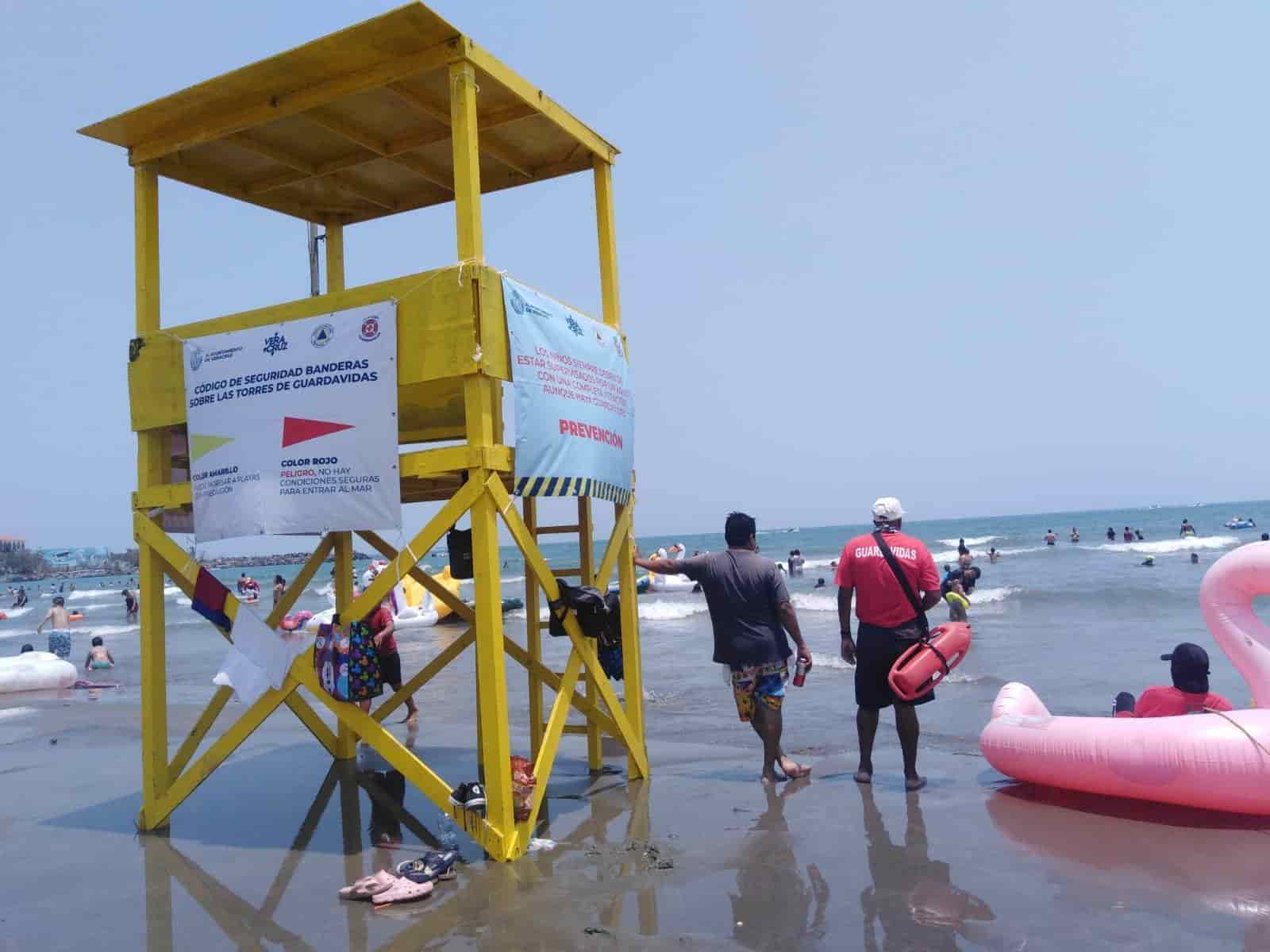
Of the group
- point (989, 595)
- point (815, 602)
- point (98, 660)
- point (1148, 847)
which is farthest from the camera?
point (815, 602)

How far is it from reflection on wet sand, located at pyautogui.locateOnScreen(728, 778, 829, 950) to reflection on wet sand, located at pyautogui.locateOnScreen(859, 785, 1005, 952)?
0.25m

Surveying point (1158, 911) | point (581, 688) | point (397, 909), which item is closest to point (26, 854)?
point (397, 909)

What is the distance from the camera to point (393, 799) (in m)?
7.12

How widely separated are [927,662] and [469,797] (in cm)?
318

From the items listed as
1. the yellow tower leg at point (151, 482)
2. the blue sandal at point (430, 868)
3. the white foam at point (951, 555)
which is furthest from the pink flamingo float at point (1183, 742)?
the white foam at point (951, 555)

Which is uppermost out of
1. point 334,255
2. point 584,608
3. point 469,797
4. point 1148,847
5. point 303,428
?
point 334,255

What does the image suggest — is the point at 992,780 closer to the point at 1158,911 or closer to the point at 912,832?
the point at 912,832

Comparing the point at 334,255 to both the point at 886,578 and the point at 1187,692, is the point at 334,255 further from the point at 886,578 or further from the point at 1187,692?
the point at 1187,692

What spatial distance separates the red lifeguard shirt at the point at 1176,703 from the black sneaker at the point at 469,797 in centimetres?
455

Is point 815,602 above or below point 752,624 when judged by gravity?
below

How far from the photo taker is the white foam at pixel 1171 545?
49.2 m

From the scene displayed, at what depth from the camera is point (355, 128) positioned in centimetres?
675

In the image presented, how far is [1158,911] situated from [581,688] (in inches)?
381

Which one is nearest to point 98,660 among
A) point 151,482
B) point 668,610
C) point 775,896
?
point 668,610
